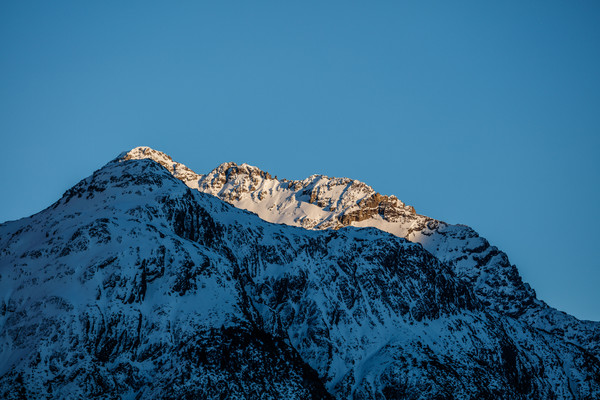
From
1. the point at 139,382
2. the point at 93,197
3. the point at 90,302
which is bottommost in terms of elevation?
the point at 139,382

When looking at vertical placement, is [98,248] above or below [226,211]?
below

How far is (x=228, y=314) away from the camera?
128125 millimetres

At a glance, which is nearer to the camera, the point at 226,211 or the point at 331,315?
the point at 331,315

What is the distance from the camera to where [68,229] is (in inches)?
5330

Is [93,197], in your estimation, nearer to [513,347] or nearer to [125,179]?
[125,179]

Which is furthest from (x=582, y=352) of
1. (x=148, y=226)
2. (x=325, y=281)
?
(x=148, y=226)

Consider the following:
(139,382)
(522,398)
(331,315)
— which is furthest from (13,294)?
(522,398)

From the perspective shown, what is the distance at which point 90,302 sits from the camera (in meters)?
119

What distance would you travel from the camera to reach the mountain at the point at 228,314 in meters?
114

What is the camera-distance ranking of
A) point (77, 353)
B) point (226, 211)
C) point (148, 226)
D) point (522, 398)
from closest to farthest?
point (77, 353), point (148, 226), point (522, 398), point (226, 211)

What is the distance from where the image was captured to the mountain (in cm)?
11406

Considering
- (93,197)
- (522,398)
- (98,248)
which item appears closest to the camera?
(98,248)

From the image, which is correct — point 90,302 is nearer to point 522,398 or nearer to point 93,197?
point 93,197

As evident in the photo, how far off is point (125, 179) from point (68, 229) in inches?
886
